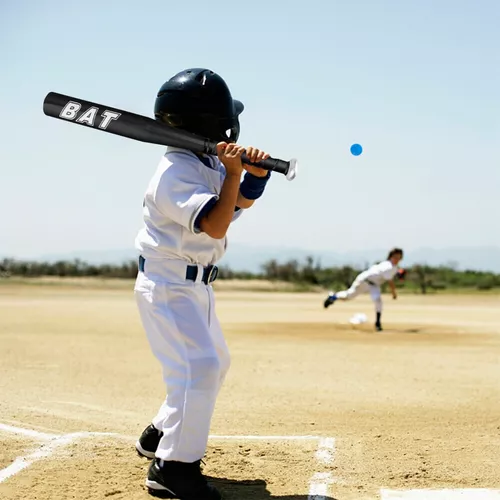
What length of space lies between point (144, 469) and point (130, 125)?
1931mm

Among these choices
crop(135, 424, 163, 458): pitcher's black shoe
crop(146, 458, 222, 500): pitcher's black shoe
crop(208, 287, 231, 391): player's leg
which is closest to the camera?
crop(146, 458, 222, 500): pitcher's black shoe

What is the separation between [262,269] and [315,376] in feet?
140

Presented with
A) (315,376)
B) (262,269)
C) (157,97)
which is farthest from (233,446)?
(262,269)

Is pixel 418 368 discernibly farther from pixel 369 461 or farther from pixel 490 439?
pixel 369 461

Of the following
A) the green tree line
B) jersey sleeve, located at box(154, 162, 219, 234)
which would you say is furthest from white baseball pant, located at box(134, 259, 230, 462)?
the green tree line

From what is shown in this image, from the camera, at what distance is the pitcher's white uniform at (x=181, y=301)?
4.11 m

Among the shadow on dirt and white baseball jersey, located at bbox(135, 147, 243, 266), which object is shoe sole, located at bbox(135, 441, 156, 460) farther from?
white baseball jersey, located at bbox(135, 147, 243, 266)

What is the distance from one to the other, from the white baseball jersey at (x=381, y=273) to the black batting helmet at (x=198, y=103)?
40.3 feet

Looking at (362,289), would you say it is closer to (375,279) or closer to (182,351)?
(375,279)

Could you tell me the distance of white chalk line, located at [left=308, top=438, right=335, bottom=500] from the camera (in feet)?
13.9

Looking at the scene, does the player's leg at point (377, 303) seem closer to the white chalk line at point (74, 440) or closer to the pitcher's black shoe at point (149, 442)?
the white chalk line at point (74, 440)

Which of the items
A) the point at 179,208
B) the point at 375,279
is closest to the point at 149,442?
the point at 179,208

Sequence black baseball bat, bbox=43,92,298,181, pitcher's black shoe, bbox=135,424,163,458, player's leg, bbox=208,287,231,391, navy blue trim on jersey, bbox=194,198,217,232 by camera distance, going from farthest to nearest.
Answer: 1. pitcher's black shoe, bbox=135,424,163,458
2. player's leg, bbox=208,287,231,391
3. black baseball bat, bbox=43,92,298,181
4. navy blue trim on jersey, bbox=194,198,217,232

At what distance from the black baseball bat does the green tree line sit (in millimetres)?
42672
